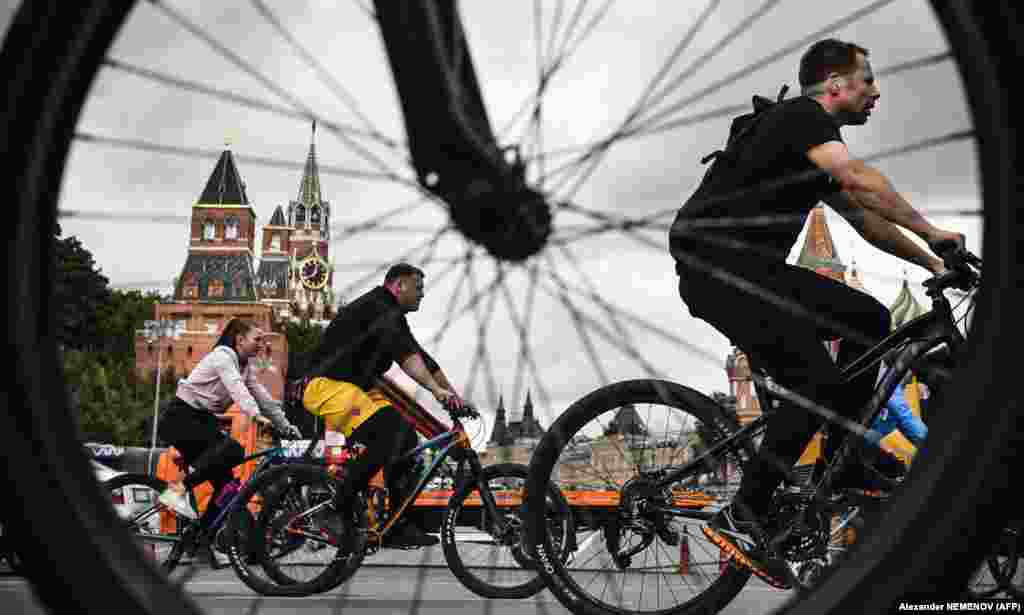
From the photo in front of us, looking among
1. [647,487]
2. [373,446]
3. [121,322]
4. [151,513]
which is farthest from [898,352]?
[121,322]

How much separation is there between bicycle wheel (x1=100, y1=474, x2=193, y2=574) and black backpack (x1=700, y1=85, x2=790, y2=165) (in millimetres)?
3826

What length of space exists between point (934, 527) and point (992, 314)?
24 cm

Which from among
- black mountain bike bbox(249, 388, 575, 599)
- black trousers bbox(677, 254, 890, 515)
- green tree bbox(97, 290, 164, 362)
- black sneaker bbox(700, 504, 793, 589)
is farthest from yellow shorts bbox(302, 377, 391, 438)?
green tree bbox(97, 290, 164, 362)

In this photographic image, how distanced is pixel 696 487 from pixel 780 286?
768 millimetres

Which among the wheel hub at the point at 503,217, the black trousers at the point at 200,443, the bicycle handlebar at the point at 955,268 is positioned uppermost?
the wheel hub at the point at 503,217

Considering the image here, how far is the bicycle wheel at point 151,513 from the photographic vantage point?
5.38 m

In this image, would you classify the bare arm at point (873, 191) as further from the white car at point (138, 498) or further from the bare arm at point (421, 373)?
the white car at point (138, 498)

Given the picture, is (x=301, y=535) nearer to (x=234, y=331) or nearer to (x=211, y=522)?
(x=211, y=522)

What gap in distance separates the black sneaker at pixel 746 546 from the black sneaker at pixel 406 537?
8.93 ft

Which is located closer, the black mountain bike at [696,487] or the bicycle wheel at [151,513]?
the black mountain bike at [696,487]

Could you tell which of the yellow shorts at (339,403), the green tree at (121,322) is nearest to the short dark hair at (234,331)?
the yellow shorts at (339,403)

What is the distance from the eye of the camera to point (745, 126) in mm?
2730

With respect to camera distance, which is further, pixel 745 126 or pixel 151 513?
pixel 151 513

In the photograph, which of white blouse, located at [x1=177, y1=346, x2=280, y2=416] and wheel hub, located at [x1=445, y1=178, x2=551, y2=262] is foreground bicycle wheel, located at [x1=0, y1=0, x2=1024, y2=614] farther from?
white blouse, located at [x1=177, y1=346, x2=280, y2=416]
